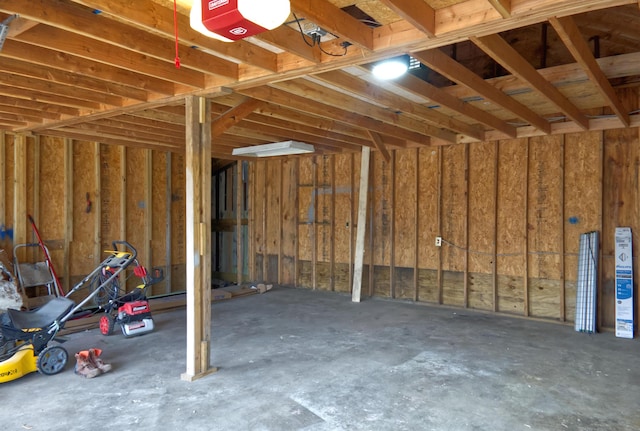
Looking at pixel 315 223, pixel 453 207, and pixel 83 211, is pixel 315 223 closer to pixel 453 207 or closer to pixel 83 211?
pixel 453 207

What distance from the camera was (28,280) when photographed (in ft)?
20.2

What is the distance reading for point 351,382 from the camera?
12.4 feet

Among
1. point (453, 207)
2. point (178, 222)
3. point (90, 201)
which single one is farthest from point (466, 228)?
point (90, 201)

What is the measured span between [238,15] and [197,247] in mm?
2560

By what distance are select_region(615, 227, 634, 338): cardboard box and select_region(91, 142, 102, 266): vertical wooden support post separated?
25.1ft

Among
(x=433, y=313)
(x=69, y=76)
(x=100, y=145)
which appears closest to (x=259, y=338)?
(x=433, y=313)

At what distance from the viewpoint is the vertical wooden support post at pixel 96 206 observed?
7.13 m

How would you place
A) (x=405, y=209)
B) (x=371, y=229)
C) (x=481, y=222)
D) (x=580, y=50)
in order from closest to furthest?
(x=580, y=50), (x=481, y=222), (x=405, y=209), (x=371, y=229)

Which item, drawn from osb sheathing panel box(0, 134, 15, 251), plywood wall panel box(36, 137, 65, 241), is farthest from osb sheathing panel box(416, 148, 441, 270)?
osb sheathing panel box(0, 134, 15, 251)

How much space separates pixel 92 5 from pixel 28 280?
522 centimetres

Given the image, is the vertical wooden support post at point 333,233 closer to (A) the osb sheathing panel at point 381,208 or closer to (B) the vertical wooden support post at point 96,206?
(A) the osb sheathing panel at point 381,208

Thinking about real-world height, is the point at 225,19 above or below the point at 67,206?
above

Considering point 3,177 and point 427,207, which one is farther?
point 427,207

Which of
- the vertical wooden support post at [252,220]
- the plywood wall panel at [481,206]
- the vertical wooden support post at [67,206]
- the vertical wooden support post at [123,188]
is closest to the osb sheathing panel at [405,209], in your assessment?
the plywood wall panel at [481,206]
